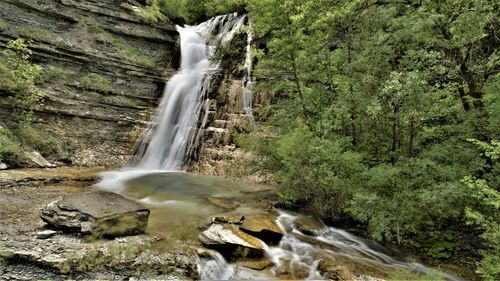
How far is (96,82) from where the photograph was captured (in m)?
15.6

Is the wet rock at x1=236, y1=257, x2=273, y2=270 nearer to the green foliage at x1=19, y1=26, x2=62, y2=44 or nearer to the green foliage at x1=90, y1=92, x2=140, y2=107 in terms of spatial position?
the green foliage at x1=90, y1=92, x2=140, y2=107

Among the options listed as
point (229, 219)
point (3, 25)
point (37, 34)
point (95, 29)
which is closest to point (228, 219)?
point (229, 219)

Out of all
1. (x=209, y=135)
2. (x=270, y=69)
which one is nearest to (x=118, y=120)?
(x=209, y=135)

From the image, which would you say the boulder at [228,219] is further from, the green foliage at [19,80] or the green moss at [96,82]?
the green moss at [96,82]

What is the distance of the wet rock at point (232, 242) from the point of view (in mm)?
6160

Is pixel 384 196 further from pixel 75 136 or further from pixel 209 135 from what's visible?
pixel 75 136

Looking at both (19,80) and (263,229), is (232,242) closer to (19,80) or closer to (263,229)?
(263,229)

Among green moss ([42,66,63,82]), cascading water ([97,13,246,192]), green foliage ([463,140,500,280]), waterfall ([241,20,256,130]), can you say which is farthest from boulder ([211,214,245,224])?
green moss ([42,66,63,82])

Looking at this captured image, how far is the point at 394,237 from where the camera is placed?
7.60 metres

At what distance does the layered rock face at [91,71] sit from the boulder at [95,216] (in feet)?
24.4

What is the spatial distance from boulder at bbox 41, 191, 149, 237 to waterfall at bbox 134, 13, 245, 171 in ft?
27.1

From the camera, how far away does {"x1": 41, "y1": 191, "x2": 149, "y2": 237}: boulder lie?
5.95 meters

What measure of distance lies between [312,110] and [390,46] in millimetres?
2871

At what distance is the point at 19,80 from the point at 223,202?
9242mm
